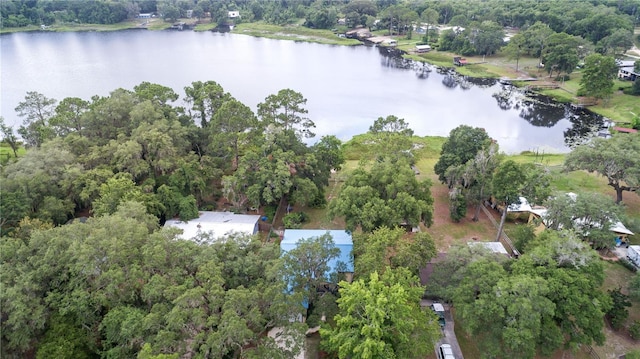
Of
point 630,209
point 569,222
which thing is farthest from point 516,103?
point 569,222

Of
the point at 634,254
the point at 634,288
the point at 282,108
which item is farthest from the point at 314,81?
the point at 634,288

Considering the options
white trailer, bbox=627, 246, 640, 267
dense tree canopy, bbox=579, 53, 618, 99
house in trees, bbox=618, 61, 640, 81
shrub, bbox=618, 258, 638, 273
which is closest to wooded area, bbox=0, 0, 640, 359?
shrub, bbox=618, 258, 638, 273

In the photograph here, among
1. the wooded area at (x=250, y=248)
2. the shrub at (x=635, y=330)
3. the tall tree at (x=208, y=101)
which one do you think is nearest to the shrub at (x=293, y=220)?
the wooded area at (x=250, y=248)

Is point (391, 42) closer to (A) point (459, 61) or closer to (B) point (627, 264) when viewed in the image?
(A) point (459, 61)

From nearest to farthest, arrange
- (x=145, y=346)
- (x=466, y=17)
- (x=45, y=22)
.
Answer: (x=145, y=346) < (x=466, y=17) < (x=45, y=22)

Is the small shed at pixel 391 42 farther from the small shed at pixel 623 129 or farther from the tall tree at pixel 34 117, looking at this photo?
the tall tree at pixel 34 117

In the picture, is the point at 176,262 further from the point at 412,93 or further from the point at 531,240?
the point at 412,93
